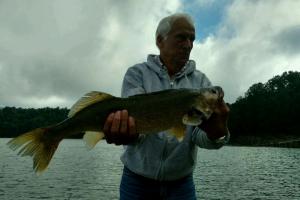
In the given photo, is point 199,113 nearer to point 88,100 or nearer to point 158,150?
point 158,150

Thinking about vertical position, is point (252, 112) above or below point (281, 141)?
above

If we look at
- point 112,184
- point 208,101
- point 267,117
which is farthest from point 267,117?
point 208,101

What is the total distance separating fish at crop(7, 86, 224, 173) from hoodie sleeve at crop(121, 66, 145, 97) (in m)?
0.48

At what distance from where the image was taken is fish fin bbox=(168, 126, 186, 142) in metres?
5.46

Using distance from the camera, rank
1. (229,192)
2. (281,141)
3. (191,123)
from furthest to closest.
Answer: (281,141) → (229,192) → (191,123)

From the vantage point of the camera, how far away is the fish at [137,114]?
5383 millimetres

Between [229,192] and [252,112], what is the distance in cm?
12142

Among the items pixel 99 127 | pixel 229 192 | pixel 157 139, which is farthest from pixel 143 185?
pixel 229 192

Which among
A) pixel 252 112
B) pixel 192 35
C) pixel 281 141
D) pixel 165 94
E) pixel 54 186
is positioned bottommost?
pixel 54 186

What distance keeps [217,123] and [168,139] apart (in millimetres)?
657

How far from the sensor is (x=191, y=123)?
5363mm

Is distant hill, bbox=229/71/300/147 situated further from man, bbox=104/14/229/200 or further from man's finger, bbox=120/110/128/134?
man's finger, bbox=120/110/128/134

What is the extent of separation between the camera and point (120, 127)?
518 cm

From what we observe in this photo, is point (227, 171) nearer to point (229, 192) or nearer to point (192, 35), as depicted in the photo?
point (229, 192)
